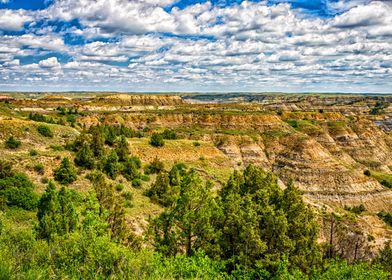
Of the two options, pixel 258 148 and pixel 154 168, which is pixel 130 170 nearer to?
pixel 154 168

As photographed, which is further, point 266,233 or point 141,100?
point 141,100

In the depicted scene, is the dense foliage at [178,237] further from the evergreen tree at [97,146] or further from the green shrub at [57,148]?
the evergreen tree at [97,146]

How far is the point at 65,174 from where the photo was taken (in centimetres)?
3616

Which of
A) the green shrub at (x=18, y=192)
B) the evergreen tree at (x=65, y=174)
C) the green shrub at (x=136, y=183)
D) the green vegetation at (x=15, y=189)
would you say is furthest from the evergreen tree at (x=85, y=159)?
the green shrub at (x=18, y=192)

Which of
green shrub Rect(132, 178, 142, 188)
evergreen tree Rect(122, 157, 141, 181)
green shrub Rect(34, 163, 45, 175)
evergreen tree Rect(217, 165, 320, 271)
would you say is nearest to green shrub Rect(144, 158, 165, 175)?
evergreen tree Rect(122, 157, 141, 181)

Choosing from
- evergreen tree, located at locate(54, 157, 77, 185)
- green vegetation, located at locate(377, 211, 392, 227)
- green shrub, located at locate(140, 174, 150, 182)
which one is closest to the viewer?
evergreen tree, located at locate(54, 157, 77, 185)

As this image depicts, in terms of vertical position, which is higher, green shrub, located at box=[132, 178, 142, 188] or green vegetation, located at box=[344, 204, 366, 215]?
green shrub, located at box=[132, 178, 142, 188]

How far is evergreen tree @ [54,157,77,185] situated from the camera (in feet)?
119

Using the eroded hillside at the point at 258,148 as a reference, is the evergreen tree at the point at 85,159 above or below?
above

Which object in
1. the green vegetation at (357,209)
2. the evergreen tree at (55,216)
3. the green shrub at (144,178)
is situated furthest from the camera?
the green vegetation at (357,209)

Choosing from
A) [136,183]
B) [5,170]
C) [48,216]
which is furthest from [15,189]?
[136,183]

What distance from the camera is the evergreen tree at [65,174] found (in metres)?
36.2

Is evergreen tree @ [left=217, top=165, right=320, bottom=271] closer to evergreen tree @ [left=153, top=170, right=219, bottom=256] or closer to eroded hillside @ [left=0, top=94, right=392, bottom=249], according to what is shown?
evergreen tree @ [left=153, top=170, right=219, bottom=256]

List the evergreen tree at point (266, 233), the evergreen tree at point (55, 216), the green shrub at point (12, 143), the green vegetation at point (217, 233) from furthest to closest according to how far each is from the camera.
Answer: the green shrub at point (12, 143)
the evergreen tree at point (55, 216)
the evergreen tree at point (266, 233)
the green vegetation at point (217, 233)
